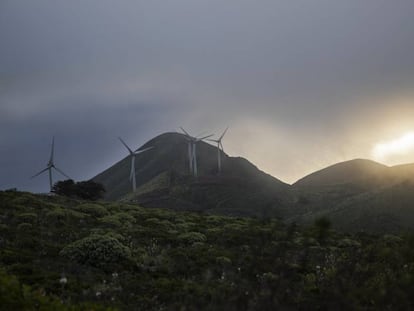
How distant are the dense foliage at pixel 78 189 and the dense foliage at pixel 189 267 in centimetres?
3659

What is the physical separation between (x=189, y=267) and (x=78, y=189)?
168 ft

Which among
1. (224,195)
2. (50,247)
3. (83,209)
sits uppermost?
(224,195)

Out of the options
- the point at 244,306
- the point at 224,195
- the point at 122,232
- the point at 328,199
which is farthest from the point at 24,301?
the point at 224,195

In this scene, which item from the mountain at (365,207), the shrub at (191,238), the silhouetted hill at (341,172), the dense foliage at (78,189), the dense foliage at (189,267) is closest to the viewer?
→ the dense foliage at (189,267)

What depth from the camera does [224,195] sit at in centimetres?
9469

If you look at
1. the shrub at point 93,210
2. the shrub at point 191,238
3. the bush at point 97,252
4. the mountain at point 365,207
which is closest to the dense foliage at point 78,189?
the mountain at point 365,207

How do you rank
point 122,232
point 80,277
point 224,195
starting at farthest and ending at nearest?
point 224,195
point 122,232
point 80,277

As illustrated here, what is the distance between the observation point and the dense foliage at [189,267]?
8.29 metres

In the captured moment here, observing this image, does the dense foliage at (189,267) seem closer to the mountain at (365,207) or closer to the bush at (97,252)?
the bush at (97,252)

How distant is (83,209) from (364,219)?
30.9 metres

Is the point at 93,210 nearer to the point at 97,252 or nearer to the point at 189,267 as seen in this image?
the point at 97,252

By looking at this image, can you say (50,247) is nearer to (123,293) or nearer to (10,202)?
(123,293)

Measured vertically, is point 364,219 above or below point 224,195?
below

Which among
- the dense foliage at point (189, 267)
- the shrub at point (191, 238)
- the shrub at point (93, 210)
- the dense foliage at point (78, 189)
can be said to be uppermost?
the dense foliage at point (78, 189)
